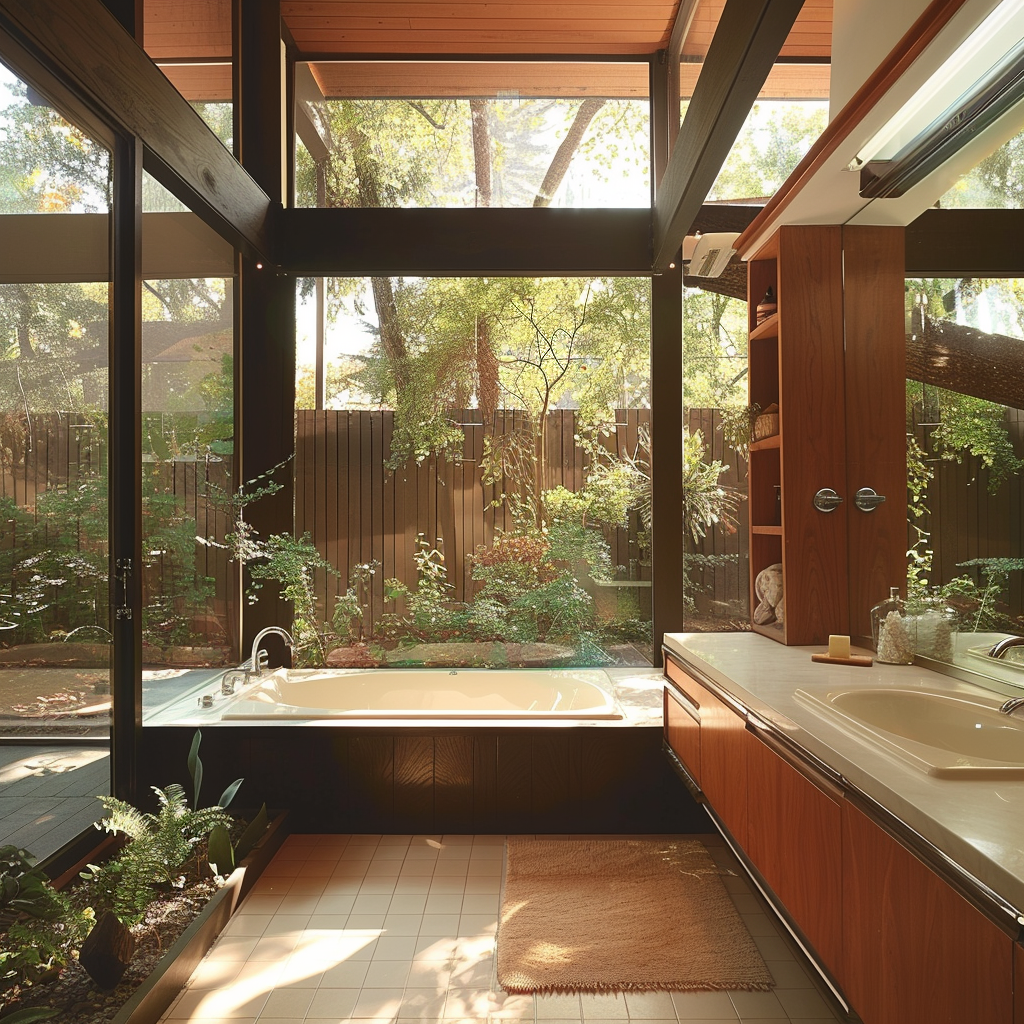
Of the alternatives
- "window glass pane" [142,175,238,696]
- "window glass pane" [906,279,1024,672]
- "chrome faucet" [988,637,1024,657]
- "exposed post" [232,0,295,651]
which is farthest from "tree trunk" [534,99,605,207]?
"chrome faucet" [988,637,1024,657]

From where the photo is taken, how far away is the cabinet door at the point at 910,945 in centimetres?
99

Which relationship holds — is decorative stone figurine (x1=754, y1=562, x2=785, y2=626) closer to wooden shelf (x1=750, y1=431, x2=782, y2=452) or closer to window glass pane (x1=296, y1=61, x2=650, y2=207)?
wooden shelf (x1=750, y1=431, x2=782, y2=452)

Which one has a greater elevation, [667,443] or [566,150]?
[566,150]

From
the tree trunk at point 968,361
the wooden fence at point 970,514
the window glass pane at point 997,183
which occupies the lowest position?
the wooden fence at point 970,514

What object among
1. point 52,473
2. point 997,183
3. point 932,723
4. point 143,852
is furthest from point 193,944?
point 997,183

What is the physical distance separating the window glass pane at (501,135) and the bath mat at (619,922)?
284 cm

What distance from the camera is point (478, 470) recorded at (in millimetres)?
3926

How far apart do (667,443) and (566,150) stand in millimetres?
1456

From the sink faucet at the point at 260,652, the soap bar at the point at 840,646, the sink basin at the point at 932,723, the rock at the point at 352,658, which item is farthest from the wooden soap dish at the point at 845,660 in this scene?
the sink faucet at the point at 260,652

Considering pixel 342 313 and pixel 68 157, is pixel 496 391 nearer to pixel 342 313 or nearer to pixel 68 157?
pixel 342 313

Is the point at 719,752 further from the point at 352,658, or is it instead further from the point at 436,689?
the point at 352,658

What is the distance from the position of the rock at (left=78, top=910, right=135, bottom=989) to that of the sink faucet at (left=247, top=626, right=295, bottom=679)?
165 centimetres

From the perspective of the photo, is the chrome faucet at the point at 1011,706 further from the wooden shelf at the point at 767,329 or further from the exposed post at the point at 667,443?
the exposed post at the point at 667,443

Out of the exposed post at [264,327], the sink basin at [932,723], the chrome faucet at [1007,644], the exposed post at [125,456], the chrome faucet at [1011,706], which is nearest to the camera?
the sink basin at [932,723]
